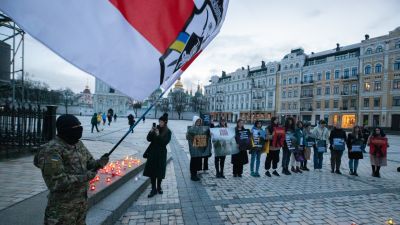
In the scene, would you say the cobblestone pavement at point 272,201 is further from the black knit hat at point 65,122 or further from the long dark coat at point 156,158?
the black knit hat at point 65,122

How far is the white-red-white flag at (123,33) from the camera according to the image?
1.74 m

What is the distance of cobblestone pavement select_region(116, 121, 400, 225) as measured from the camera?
15.8 ft

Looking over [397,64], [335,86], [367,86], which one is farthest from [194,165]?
[335,86]

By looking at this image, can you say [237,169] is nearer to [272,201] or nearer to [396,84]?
[272,201]

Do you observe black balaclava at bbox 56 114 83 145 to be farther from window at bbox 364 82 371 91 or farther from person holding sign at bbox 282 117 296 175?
window at bbox 364 82 371 91

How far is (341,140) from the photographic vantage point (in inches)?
348

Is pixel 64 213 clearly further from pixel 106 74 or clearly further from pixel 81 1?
pixel 81 1

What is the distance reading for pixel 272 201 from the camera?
579 centimetres

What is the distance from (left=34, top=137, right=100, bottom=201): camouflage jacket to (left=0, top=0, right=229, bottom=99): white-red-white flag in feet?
2.67

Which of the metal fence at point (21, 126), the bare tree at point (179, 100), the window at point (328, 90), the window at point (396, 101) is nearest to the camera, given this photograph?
the metal fence at point (21, 126)

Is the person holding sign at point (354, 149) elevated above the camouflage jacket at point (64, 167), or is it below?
below

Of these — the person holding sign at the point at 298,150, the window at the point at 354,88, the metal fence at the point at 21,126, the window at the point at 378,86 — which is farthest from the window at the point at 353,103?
the metal fence at the point at 21,126

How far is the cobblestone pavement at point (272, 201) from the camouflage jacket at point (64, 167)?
229cm

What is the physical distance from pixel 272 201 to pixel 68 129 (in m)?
4.71
